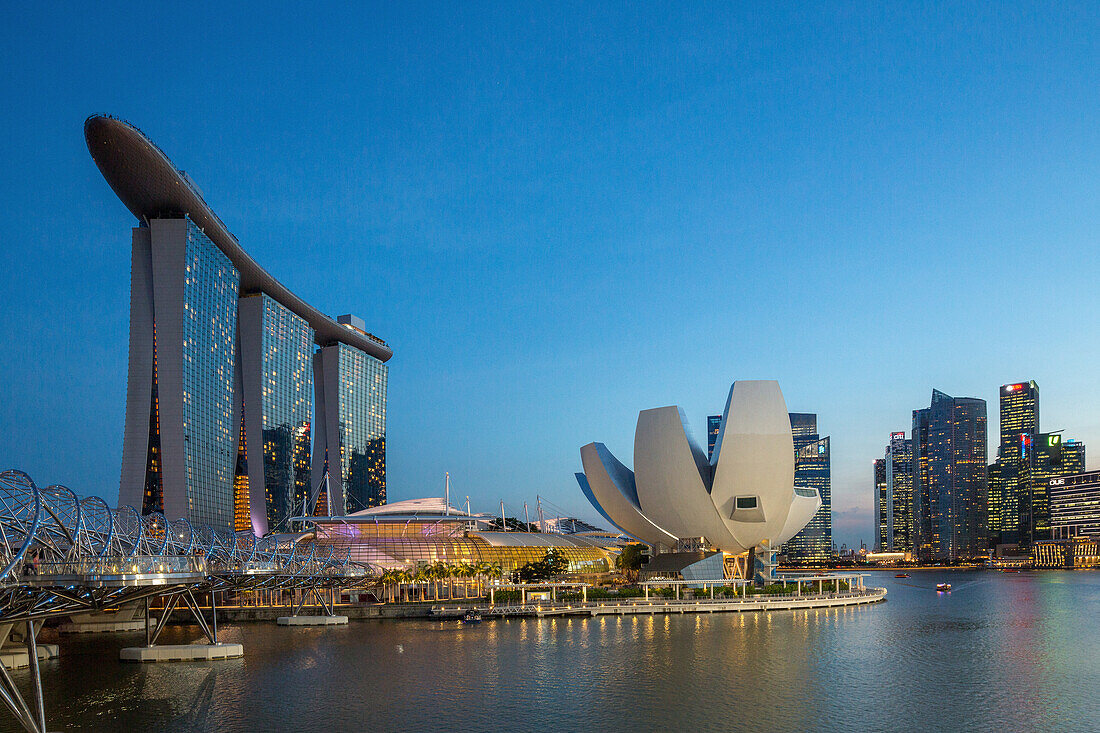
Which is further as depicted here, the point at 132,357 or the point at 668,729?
the point at 132,357

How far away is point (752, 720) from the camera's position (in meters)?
24.0

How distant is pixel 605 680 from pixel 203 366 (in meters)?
61.3

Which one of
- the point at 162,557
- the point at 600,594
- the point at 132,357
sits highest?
the point at 132,357

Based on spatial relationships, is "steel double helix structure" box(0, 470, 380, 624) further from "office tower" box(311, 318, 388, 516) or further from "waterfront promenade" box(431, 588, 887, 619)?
"office tower" box(311, 318, 388, 516)

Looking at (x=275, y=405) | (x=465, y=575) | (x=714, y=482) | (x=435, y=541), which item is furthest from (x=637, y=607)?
(x=275, y=405)

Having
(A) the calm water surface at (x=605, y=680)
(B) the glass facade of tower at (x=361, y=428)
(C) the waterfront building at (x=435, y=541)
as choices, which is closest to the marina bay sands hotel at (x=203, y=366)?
(B) the glass facade of tower at (x=361, y=428)

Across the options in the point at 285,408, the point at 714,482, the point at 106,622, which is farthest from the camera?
the point at 285,408

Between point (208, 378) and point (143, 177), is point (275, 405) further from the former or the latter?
point (143, 177)

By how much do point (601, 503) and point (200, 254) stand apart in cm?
4031

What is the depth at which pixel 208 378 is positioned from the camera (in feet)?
272

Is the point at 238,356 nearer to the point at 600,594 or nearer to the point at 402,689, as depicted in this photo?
the point at 600,594

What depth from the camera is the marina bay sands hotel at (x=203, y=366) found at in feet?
243

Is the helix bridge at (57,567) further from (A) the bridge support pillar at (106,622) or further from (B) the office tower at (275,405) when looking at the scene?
(B) the office tower at (275,405)

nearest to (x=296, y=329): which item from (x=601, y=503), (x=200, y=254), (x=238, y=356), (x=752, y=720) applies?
(x=238, y=356)
